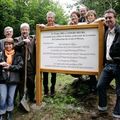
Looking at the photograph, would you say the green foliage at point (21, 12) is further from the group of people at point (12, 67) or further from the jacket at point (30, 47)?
the group of people at point (12, 67)

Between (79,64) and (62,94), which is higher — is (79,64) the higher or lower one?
the higher one

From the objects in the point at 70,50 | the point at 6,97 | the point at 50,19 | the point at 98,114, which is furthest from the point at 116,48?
the point at 6,97

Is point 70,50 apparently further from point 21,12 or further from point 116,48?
point 21,12

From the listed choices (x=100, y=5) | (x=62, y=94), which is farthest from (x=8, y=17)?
(x=62, y=94)

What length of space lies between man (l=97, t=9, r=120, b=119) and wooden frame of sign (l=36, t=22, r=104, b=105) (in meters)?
0.33

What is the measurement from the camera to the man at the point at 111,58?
5.71 m

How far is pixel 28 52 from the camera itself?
7020 mm

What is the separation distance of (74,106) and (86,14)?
2191 mm

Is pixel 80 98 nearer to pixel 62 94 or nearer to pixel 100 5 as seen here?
pixel 62 94

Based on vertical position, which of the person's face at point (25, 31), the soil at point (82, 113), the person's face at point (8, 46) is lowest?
the soil at point (82, 113)

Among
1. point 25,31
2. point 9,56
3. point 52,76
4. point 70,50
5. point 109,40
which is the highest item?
point 25,31

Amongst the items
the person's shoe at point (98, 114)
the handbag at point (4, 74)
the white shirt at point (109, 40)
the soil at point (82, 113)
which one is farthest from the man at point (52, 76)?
the white shirt at point (109, 40)

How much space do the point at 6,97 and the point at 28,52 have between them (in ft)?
3.86

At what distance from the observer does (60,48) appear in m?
6.79
